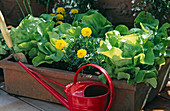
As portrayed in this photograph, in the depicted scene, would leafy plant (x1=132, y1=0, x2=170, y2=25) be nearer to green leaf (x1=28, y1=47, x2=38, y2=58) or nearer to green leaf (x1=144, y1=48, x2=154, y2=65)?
green leaf (x1=144, y1=48, x2=154, y2=65)

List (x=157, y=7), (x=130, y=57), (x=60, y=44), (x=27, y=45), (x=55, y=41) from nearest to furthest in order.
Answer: (x=130, y=57) < (x=60, y=44) < (x=55, y=41) < (x=27, y=45) < (x=157, y=7)

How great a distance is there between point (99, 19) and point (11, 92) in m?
1.02

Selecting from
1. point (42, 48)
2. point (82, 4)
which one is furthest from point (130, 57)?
point (82, 4)

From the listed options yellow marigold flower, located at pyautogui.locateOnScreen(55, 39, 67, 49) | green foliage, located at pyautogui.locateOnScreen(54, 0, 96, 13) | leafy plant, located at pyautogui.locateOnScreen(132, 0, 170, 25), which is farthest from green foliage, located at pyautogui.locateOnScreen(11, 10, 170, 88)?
green foliage, located at pyautogui.locateOnScreen(54, 0, 96, 13)

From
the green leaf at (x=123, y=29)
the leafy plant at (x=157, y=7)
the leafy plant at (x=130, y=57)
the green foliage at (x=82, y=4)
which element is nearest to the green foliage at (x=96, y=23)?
the green leaf at (x=123, y=29)

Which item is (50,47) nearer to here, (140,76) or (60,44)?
(60,44)

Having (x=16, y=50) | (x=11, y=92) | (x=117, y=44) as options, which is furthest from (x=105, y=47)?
(x=11, y=92)

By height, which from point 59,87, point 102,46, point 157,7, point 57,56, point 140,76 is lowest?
point 59,87

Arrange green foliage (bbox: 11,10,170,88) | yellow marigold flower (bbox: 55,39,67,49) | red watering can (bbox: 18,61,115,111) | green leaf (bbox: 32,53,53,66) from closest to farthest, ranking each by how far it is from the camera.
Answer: red watering can (bbox: 18,61,115,111) → green foliage (bbox: 11,10,170,88) → yellow marigold flower (bbox: 55,39,67,49) → green leaf (bbox: 32,53,53,66)

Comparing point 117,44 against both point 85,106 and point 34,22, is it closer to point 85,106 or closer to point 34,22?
point 85,106

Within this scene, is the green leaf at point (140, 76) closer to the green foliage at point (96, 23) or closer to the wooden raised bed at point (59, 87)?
the wooden raised bed at point (59, 87)

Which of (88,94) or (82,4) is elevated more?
(82,4)

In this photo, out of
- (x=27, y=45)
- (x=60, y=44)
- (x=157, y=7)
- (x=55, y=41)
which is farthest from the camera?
(x=157, y=7)

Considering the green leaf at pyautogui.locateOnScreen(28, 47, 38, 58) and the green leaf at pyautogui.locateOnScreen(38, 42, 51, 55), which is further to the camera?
the green leaf at pyautogui.locateOnScreen(28, 47, 38, 58)
